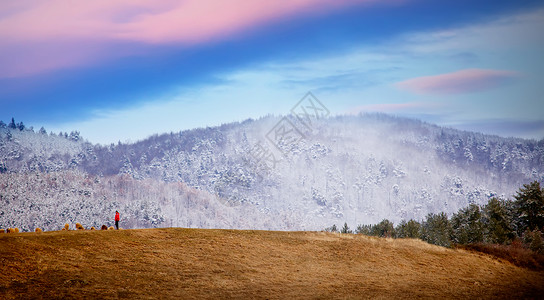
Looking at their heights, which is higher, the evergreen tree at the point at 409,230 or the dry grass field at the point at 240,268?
the dry grass field at the point at 240,268

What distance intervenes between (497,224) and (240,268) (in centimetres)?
7014

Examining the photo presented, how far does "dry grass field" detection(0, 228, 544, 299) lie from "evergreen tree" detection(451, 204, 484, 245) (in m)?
48.1

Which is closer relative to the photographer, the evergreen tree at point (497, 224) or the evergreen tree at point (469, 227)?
the evergreen tree at point (497, 224)

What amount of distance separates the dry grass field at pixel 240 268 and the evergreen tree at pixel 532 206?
39.8m

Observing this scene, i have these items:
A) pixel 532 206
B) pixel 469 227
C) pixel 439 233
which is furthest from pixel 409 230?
pixel 532 206

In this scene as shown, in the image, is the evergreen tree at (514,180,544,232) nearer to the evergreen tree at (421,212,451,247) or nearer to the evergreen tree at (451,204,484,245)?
the evergreen tree at (451,204,484,245)

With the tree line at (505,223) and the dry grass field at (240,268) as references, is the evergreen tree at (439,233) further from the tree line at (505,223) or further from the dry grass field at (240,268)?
Result: the dry grass field at (240,268)

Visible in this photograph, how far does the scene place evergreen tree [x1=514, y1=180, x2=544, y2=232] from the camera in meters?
83.8

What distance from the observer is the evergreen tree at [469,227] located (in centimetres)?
9569

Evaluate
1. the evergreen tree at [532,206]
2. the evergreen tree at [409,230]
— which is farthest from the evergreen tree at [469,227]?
the evergreen tree at [409,230]

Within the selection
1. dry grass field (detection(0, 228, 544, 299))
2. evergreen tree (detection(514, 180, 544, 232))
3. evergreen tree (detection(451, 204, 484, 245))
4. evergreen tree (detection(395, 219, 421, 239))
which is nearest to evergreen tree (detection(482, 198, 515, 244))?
evergreen tree (detection(451, 204, 484, 245))

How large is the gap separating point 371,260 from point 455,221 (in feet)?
243

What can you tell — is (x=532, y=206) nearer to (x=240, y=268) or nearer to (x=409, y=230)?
(x=409, y=230)

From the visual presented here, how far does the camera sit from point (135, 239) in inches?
1608
